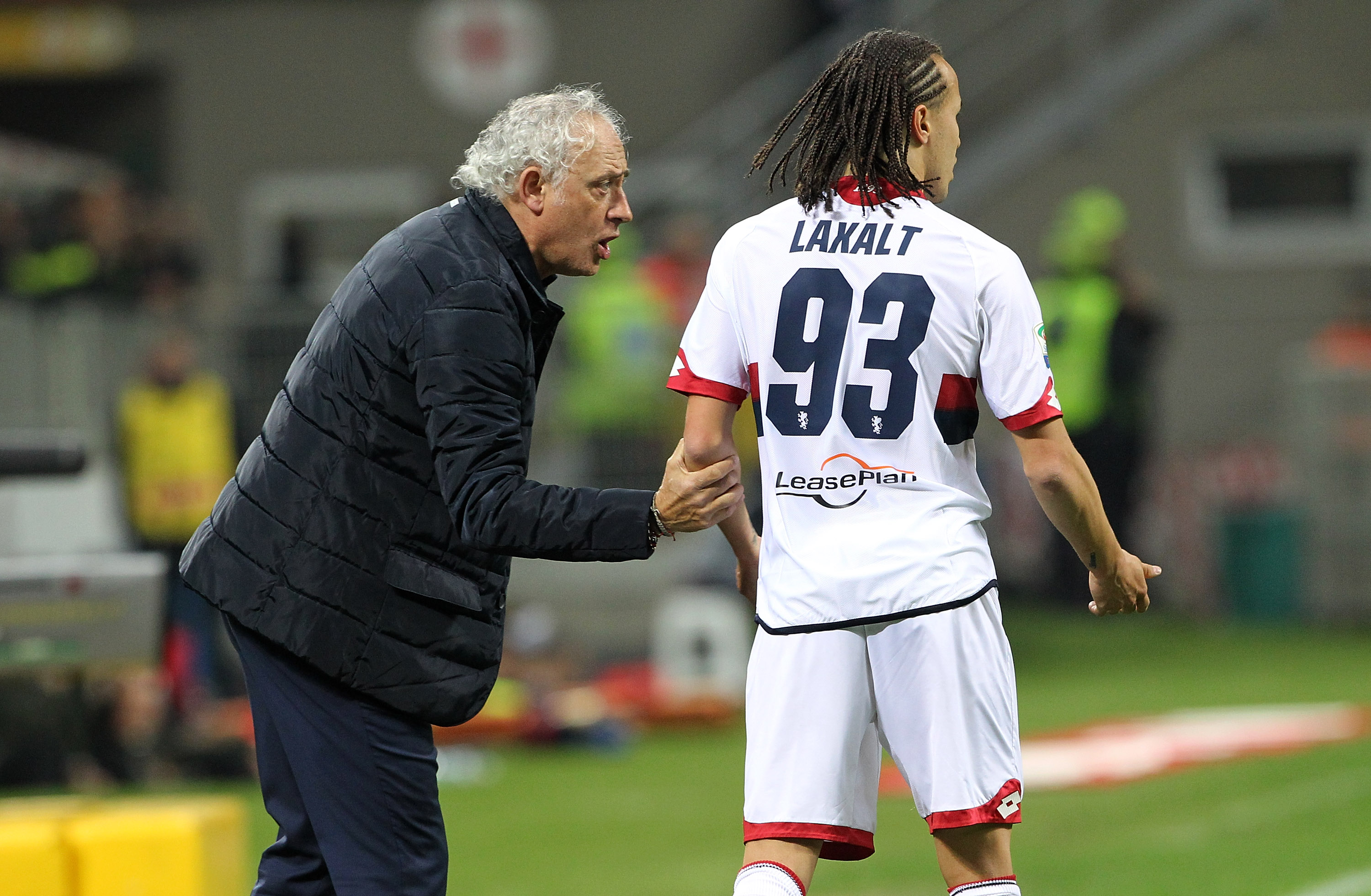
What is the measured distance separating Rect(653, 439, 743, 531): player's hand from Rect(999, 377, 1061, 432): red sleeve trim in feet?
1.91

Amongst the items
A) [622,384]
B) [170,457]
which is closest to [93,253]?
[170,457]

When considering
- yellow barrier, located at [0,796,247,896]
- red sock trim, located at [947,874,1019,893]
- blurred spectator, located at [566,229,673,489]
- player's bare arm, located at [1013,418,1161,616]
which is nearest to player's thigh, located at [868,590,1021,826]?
red sock trim, located at [947,874,1019,893]

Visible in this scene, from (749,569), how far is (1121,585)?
888mm

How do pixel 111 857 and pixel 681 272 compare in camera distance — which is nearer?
pixel 111 857

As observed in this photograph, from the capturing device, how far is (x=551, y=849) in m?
8.45

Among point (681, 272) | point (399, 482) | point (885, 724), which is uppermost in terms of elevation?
point (681, 272)

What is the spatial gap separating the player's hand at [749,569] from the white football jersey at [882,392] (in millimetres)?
444

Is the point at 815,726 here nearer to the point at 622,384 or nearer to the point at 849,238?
the point at 849,238

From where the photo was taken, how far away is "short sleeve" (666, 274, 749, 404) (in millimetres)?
4219

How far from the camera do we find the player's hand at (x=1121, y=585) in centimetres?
419

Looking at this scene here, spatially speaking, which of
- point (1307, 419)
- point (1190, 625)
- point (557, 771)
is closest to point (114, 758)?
point (557, 771)

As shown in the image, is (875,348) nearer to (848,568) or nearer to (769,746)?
(848,568)

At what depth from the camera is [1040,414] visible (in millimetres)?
4012

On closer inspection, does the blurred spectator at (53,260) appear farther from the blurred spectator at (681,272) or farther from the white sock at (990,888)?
the white sock at (990,888)
